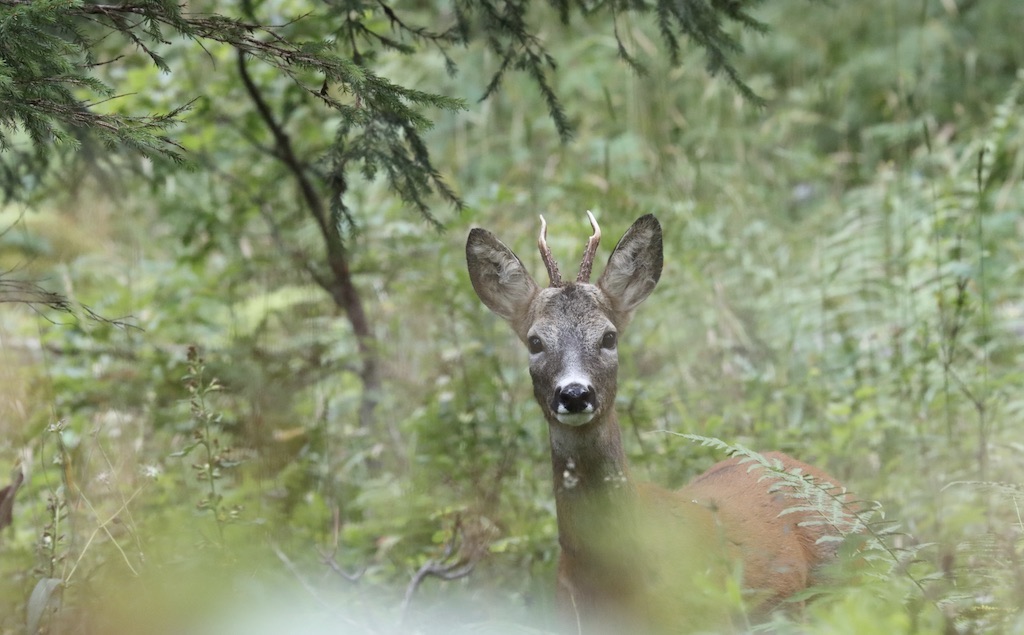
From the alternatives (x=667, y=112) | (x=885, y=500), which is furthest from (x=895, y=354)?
(x=667, y=112)

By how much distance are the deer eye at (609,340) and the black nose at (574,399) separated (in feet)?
1.14

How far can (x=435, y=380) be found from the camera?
19.0 ft

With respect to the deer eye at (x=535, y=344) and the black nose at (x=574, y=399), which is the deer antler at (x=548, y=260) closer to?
the deer eye at (x=535, y=344)

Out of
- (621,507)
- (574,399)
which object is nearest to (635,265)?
(574,399)

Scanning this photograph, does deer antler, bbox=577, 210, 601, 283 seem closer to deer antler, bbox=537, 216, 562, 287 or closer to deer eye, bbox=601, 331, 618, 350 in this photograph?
deer antler, bbox=537, 216, 562, 287

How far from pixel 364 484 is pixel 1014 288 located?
4160mm

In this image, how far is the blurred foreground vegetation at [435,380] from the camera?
3945 mm

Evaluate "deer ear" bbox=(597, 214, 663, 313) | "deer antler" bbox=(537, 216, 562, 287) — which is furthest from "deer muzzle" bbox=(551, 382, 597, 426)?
"deer ear" bbox=(597, 214, 663, 313)

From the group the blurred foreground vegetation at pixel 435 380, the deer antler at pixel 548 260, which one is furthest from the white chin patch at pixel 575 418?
the deer antler at pixel 548 260

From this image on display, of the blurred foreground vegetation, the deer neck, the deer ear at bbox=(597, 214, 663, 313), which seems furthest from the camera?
the deer ear at bbox=(597, 214, 663, 313)

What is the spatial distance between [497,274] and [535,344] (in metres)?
0.45

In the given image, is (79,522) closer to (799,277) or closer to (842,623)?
(842,623)

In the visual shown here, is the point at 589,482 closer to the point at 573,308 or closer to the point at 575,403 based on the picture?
the point at 575,403

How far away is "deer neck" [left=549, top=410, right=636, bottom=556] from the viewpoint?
367 centimetres
